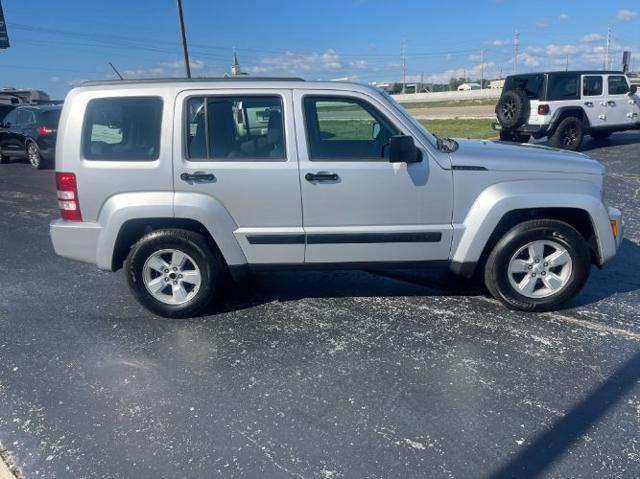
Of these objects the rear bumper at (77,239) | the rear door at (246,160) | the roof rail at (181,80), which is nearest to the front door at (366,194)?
the rear door at (246,160)

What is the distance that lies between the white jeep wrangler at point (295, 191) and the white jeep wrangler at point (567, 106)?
30.3 feet

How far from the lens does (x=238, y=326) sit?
4207 millimetres

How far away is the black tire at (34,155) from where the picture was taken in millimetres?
13618

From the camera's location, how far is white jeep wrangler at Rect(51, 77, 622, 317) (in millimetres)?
4047

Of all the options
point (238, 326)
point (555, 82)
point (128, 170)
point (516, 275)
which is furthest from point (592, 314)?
point (555, 82)

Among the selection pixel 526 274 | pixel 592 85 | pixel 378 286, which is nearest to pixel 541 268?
pixel 526 274

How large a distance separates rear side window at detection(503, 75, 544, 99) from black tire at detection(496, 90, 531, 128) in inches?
8.1

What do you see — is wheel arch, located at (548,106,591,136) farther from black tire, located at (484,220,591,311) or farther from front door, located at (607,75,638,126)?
black tire, located at (484,220,591,311)

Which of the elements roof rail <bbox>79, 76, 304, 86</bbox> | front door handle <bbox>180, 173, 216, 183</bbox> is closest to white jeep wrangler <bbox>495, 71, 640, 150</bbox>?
roof rail <bbox>79, 76, 304, 86</bbox>

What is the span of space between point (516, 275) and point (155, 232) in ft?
9.52

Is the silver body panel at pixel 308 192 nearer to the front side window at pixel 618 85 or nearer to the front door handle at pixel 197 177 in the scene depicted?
the front door handle at pixel 197 177

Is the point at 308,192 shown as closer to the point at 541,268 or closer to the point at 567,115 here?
the point at 541,268

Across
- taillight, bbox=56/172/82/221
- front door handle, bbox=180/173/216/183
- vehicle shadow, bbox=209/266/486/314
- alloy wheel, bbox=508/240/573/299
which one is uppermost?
front door handle, bbox=180/173/216/183

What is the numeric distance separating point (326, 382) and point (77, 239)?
2.31 m
